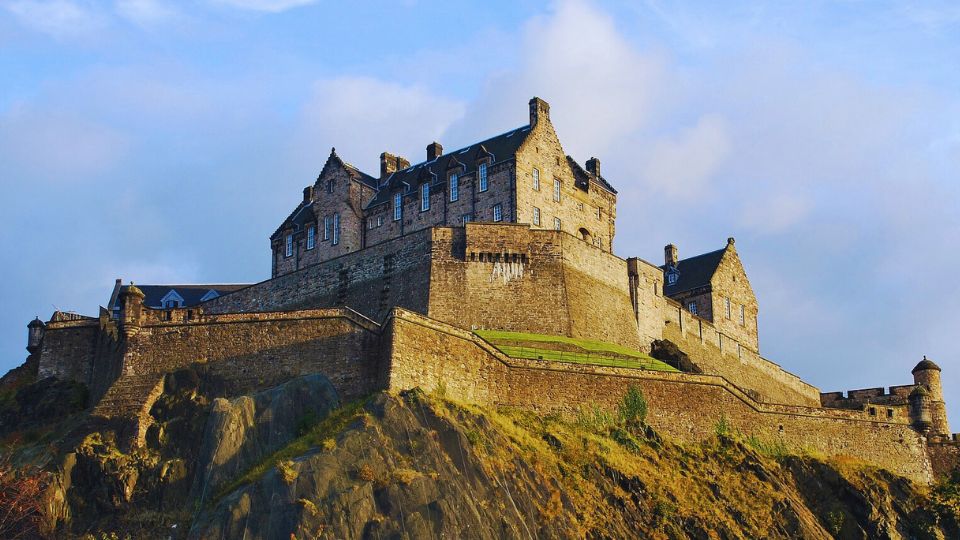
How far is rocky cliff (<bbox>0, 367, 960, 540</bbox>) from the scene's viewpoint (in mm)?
49062

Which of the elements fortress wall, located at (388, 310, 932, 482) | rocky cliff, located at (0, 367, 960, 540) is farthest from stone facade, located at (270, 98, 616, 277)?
rocky cliff, located at (0, 367, 960, 540)

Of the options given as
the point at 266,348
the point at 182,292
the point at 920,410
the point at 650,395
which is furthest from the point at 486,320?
the point at 182,292

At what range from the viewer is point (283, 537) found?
156ft

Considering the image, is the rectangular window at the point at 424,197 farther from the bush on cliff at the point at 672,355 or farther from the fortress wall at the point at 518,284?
the bush on cliff at the point at 672,355

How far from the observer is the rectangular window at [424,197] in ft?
256

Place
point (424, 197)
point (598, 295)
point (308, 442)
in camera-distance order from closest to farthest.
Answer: point (308, 442)
point (598, 295)
point (424, 197)

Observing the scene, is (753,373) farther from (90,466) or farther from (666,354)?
(90,466)

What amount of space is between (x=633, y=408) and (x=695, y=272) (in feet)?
95.5

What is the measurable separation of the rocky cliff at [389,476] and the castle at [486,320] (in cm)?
162

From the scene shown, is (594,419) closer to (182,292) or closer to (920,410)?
(920,410)

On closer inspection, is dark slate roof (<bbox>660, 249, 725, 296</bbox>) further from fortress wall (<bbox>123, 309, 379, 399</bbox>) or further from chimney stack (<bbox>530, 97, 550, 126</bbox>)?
fortress wall (<bbox>123, 309, 379, 399</bbox>)

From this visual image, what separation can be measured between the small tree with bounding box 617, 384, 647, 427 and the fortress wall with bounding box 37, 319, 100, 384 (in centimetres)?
2528

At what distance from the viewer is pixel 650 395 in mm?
62406

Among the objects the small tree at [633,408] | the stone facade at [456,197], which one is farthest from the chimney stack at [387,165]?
the small tree at [633,408]
